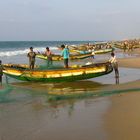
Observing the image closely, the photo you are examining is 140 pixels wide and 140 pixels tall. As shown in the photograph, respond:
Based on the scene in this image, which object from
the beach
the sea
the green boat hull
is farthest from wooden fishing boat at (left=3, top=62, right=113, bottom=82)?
the sea

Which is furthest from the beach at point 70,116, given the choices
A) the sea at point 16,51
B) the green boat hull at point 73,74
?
the sea at point 16,51

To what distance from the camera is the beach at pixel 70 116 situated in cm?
753

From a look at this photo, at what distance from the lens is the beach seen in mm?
7527

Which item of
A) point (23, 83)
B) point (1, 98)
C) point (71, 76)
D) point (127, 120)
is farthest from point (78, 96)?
point (23, 83)

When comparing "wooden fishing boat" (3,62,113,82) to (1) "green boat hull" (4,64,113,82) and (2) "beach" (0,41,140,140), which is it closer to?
(1) "green boat hull" (4,64,113,82)

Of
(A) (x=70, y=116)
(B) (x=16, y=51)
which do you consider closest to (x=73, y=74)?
(A) (x=70, y=116)

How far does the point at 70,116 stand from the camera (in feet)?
30.3

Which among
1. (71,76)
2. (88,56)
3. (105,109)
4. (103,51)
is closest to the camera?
(105,109)

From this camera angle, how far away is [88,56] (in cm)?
3472

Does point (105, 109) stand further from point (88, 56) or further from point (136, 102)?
point (88, 56)

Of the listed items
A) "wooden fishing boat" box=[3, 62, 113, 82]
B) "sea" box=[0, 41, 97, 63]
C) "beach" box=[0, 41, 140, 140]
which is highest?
"wooden fishing boat" box=[3, 62, 113, 82]

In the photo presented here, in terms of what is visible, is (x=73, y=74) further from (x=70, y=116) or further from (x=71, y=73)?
(x=70, y=116)

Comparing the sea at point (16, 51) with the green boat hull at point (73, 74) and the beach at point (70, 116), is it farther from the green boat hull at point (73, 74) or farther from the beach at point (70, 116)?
the beach at point (70, 116)

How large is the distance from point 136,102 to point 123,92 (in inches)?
74.3
